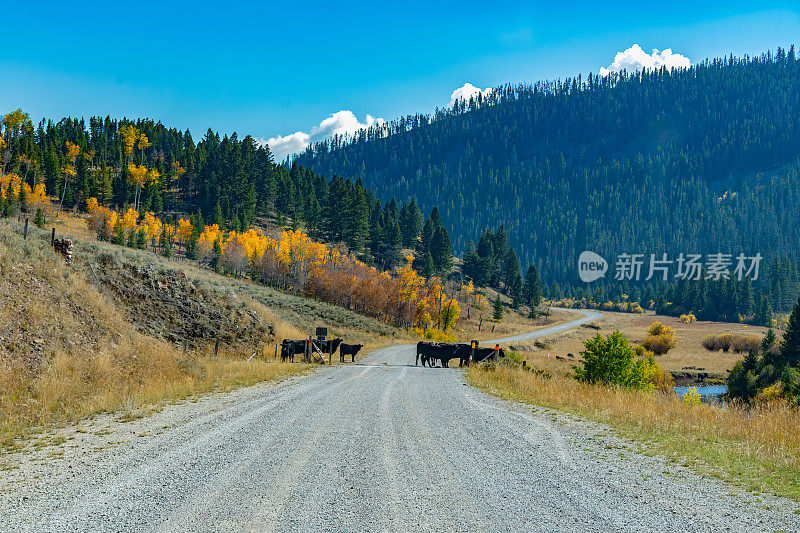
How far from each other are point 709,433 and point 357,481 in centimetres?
847

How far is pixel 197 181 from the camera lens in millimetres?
140500

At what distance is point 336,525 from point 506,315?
12114 centimetres

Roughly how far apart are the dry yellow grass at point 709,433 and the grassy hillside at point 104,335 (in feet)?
41.3

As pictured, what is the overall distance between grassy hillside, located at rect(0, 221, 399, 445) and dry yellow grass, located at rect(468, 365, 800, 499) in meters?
12.6

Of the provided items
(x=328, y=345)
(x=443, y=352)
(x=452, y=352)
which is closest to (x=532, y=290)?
(x=452, y=352)

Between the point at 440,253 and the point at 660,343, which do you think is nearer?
the point at 660,343

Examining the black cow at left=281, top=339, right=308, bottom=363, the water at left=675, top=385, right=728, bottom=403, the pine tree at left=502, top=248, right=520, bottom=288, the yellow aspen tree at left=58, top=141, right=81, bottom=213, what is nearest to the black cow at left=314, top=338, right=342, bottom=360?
the black cow at left=281, top=339, right=308, bottom=363

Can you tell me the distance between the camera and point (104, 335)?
Result: 19.7 meters

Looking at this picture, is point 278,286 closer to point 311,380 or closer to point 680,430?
point 311,380

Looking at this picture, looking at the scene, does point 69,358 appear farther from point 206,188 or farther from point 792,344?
point 206,188

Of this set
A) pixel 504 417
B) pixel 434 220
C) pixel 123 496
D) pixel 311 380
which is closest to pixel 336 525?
pixel 123 496

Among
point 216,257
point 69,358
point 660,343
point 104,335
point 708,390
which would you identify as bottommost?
point 708,390

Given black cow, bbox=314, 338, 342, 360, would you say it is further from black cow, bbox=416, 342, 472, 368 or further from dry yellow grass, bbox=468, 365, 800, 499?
dry yellow grass, bbox=468, 365, 800, 499

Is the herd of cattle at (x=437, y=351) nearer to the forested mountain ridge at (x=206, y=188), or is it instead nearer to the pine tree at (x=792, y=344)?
the pine tree at (x=792, y=344)
